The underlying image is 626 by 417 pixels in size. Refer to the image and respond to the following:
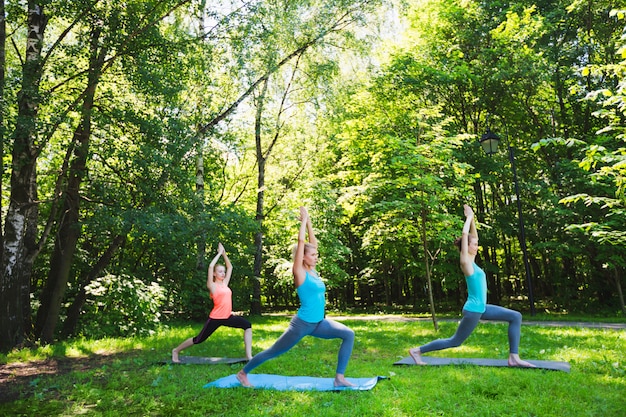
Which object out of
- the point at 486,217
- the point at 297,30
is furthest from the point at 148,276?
the point at 486,217

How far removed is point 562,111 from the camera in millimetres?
18562

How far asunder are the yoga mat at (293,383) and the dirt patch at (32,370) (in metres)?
2.66

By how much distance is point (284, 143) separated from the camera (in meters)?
22.9

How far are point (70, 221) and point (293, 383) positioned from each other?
8617mm

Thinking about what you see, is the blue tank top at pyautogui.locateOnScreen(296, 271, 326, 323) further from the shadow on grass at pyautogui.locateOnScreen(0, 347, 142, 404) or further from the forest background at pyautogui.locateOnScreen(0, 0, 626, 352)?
the shadow on grass at pyautogui.locateOnScreen(0, 347, 142, 404)

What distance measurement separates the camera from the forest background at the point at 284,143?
967 centimetres

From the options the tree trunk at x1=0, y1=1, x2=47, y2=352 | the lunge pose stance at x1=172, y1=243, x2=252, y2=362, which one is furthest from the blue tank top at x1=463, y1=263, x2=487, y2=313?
the tree trunk at x1=0, y1=1, x2=47, y2=352

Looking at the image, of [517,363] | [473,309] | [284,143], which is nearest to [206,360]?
[473,309]

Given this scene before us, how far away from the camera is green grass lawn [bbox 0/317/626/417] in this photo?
15.0ft

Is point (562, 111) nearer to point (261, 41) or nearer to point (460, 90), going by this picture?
point (460, 90)

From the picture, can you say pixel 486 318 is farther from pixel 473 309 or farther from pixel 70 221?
pixel 70 221

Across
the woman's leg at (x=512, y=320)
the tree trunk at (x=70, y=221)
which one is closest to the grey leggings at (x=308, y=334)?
the woman's leg at (x=512, y=320)

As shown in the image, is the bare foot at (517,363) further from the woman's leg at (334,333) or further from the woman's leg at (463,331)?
the woman's leg at (334,333)

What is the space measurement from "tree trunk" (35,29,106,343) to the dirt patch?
3564 millimetres
